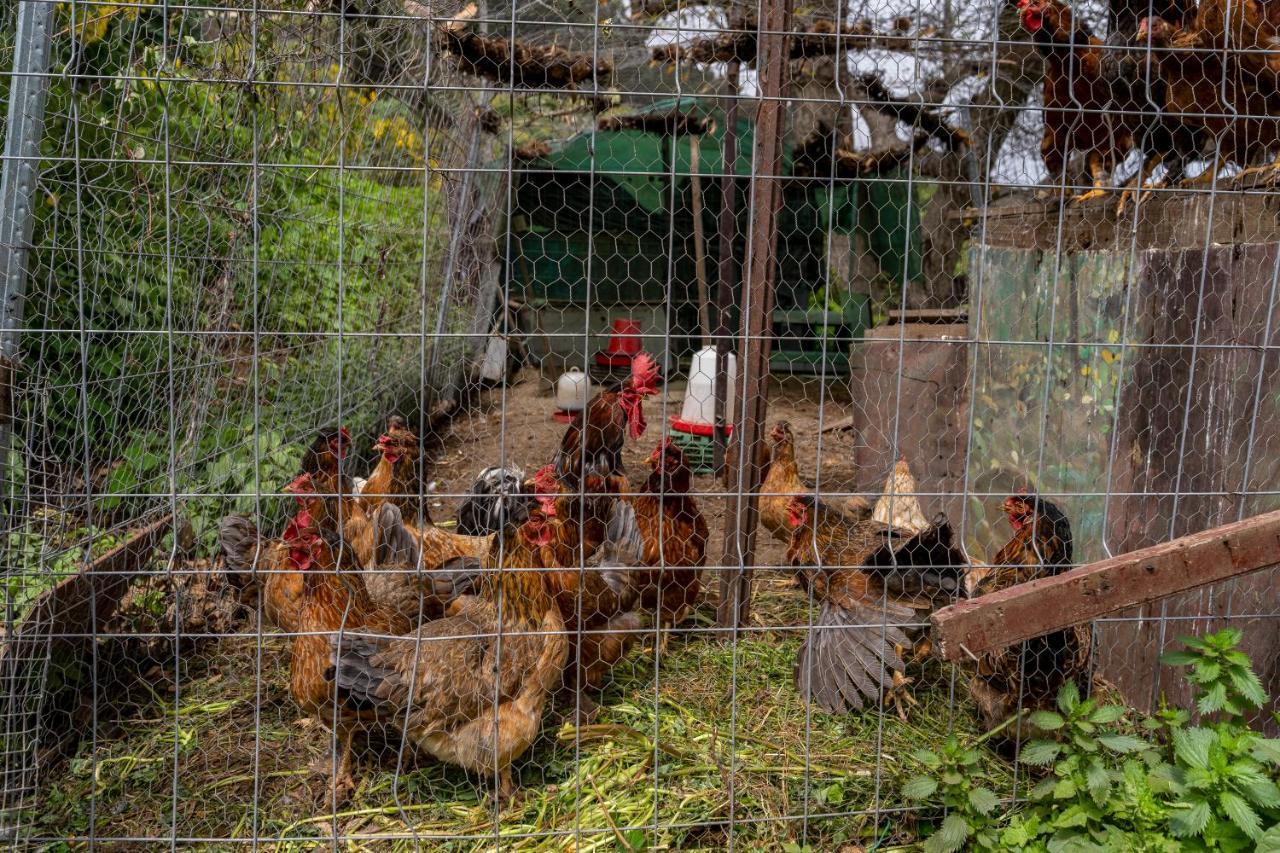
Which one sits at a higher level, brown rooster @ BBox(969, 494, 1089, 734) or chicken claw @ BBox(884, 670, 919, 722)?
brown rooster @ BBox(969, 494, 1089, 734)

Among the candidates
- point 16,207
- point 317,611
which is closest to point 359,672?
point 317,611

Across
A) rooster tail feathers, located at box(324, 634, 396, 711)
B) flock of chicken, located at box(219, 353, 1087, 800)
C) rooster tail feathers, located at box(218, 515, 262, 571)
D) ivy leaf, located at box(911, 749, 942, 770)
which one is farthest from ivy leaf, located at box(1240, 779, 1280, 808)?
rooster tail feathers, located at box(218, 515, 262, 571)

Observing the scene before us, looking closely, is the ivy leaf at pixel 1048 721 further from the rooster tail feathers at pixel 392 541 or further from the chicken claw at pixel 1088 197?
the chicken claw at pixel 1088 197

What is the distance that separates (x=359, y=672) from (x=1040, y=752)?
6.31ft

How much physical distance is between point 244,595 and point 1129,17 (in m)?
5.45

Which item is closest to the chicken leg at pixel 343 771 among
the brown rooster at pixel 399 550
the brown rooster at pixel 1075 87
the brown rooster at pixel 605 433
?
the brown rooster at pixel 399 550

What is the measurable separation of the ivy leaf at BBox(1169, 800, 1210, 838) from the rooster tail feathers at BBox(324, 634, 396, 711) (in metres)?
2.12

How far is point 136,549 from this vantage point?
337 centimetres

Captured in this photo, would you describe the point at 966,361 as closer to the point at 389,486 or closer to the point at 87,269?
the point at 389,486

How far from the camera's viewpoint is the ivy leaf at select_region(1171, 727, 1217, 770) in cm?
224

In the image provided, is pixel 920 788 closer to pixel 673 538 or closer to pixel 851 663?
pixel 851 663

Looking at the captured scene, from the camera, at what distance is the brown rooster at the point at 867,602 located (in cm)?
312

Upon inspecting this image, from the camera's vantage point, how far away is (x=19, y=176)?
2.31 m

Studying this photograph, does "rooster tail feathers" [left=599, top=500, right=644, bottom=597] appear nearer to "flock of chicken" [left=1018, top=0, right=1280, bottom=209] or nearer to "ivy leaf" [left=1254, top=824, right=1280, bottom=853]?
"ivy leaf" [left=1254, top=824, right=1280, bottom=853]
